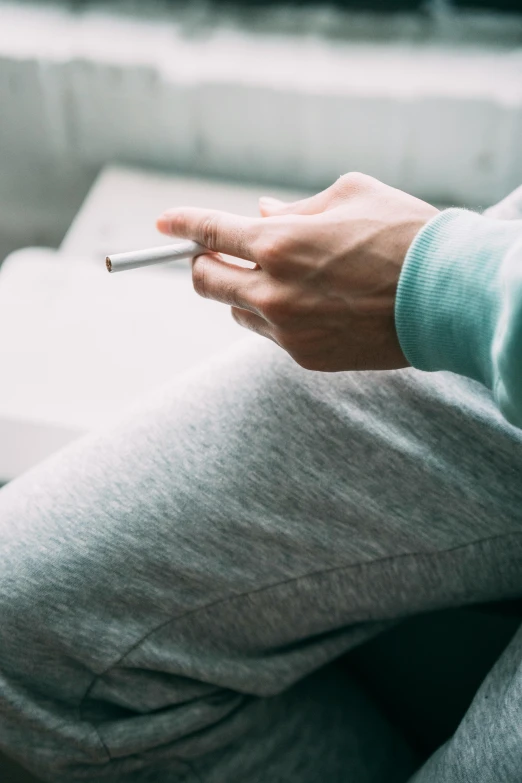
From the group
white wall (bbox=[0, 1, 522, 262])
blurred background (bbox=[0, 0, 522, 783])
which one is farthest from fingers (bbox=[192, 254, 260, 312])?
white wall (bbox=[0, 1, 522, 262])

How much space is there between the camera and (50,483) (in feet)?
1.82

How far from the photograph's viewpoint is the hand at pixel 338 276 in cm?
48

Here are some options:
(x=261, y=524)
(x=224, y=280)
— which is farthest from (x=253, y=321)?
(x=261, y=524)

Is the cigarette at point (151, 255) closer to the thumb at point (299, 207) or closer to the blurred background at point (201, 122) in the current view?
the thumb at point (299, 207)

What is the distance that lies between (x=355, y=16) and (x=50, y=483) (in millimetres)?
795

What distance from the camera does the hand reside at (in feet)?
1.58

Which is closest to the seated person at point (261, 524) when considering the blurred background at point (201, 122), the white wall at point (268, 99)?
A: the blurred background at point (201, 122)

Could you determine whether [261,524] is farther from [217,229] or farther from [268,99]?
[268,99]

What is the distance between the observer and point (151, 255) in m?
0.54

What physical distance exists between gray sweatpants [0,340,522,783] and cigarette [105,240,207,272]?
0.34 feet

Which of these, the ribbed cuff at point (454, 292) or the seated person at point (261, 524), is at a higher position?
the ribbed cuff at point (454, 292)

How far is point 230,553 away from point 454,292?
22 centimetres

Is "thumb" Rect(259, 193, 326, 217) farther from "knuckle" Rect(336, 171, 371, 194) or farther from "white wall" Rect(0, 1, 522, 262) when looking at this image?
"white wall" Rect(0, 1, 522, 262)

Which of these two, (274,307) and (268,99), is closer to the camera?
(274,307)
